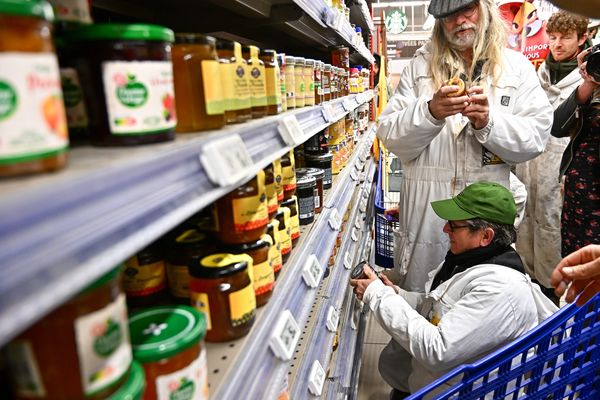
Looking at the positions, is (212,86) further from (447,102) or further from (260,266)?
(447,102)

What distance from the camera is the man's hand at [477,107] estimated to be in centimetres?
211

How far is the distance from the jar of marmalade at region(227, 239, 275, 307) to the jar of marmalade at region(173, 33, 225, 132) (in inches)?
11.5

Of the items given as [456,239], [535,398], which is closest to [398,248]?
[456,239]

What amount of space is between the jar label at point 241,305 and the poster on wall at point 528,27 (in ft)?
15.9

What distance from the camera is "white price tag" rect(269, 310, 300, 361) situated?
94cm

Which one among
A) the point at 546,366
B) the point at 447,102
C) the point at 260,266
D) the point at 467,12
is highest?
the point at 467,12

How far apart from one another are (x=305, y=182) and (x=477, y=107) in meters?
1.04

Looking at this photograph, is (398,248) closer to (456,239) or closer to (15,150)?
(456,239)

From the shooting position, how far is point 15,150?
41 centimetres

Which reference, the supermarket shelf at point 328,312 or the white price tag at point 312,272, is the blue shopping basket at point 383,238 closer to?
the supermarket shelf at point 328,312

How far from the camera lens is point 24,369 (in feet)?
1.50

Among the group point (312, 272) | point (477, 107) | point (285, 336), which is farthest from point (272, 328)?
point (477, 107)

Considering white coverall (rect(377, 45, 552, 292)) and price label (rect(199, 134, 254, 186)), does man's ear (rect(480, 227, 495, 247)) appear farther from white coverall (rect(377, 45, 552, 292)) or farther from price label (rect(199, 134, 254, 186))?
price label (rect(199, 134, 254, 186))

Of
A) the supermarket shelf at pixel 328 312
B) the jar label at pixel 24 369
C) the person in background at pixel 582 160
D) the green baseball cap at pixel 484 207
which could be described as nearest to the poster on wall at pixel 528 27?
the person in background at pixel 582 160
